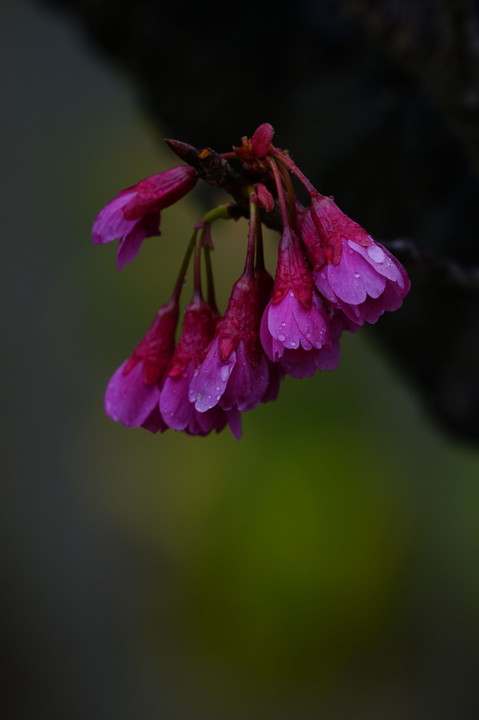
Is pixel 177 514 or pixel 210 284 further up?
pixel 210 284

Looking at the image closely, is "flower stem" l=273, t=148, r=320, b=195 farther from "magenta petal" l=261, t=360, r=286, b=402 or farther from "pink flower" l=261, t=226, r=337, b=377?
"magenta petal" l=261, t=360, r=286, b=402

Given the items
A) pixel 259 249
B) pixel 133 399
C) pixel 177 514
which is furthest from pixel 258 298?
pixel 177 514

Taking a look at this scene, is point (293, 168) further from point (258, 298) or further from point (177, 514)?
point (177, 514)

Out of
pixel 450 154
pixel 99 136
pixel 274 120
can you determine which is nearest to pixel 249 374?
pixel 450 154

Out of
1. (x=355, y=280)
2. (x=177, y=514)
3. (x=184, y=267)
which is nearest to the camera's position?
(x=355, y=280)

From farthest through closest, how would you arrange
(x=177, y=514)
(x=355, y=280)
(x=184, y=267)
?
(x=177, y=514), (x=184, y=267), (x=355, y=280)

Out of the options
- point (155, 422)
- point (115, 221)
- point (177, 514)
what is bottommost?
point (177, 514)

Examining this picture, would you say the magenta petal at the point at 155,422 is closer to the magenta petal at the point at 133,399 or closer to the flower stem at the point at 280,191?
the magenta petal at the point at 133,399

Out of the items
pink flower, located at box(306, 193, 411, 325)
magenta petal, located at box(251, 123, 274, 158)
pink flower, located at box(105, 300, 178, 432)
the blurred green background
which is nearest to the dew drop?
pink flower, located at box(306, 193, 411, 325)
